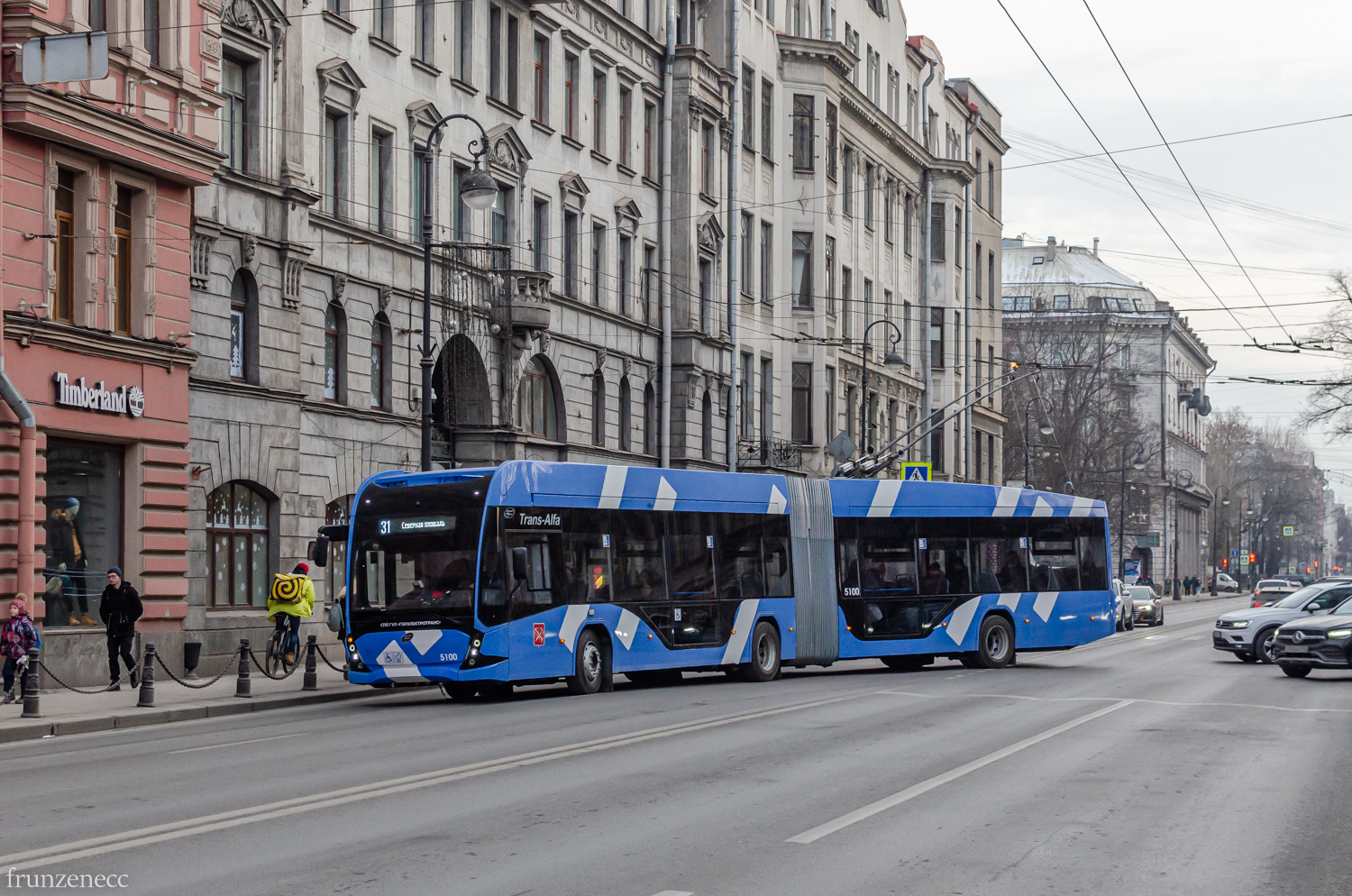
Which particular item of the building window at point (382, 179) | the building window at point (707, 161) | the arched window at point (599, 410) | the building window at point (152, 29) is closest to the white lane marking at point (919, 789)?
the building window at point (152, 29)

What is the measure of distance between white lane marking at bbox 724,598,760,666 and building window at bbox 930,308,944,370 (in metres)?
44.0

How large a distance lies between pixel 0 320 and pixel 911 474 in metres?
30.8

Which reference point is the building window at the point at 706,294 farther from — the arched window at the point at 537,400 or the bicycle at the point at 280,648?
the bicycle at the point at 280,648

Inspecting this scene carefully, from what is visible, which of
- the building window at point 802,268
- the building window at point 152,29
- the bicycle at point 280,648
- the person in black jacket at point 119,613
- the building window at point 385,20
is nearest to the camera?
the person in black jacket at point 119,613

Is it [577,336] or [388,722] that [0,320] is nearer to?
[388,722]

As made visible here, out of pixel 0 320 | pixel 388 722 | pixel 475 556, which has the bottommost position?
pixel 388 722

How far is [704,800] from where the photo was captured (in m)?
12.2

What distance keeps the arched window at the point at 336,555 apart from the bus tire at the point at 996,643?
11.4 m

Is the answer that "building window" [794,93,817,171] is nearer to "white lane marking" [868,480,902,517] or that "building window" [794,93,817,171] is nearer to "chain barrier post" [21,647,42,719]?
"white lane marking" [868,480,902,517]

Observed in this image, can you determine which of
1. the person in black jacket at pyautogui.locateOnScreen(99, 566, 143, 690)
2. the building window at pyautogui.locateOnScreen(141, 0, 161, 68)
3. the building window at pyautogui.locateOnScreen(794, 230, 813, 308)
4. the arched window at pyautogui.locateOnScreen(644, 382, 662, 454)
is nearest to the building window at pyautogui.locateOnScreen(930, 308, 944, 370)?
the building window at pyautogui.locateOnScreen(794, 230, 813, 308)

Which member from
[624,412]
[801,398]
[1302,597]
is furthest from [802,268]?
[1302,597]

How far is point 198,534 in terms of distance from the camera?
27.1m

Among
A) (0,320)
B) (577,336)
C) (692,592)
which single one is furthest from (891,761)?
(577,336)

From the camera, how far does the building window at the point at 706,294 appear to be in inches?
1869
